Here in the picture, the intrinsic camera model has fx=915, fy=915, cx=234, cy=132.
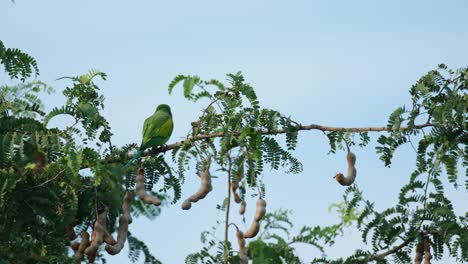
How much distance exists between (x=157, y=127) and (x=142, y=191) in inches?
61.0

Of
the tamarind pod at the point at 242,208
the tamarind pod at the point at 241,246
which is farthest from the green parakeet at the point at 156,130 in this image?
the tamarind pod at the point at 241,246

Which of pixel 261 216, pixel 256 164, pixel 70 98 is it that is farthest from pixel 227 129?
pixel 70 98

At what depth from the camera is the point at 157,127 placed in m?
7.69

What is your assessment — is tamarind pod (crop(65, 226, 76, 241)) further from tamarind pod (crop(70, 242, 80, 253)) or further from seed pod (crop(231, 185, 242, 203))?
seed pod (crop(231, 185, 242, 203))

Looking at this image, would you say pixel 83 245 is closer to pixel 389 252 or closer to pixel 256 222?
pixel 256 222

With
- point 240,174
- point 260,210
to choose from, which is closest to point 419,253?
point 260,210

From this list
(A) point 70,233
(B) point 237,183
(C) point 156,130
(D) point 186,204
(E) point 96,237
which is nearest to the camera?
(D) point 186,204

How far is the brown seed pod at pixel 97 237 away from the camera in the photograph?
19.6ft

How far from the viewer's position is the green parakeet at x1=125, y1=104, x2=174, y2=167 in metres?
7.30

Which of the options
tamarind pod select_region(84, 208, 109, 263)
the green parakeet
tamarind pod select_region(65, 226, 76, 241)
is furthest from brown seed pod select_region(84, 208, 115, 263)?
the green parakeet

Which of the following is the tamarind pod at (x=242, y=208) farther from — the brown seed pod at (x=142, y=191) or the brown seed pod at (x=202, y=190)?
the brown seed pod at (x=142, y=191)

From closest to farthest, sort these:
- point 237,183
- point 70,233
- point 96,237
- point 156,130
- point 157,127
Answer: point 96,237 → point 237,183 → point 70,233 → point 156,130 → point 157,127

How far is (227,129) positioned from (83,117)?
1128 millimetres

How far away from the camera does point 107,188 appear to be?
638 centimetres
